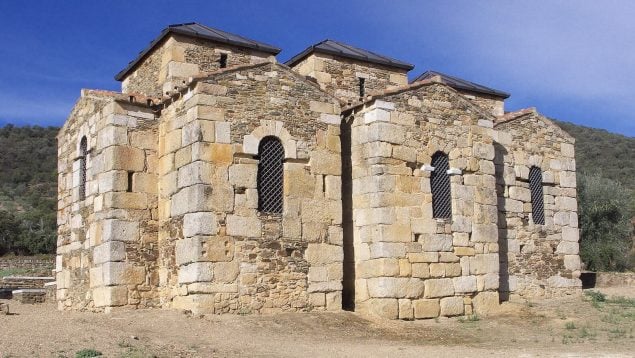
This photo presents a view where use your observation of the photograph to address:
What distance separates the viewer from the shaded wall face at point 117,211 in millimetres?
14227

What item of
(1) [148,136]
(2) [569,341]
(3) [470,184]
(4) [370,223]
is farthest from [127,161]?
(2) [569,341]

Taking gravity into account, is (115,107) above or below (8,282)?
above

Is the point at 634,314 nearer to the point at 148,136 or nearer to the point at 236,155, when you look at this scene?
the point at 236,155

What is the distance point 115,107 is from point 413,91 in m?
5.81

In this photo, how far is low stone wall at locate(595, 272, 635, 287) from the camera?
70.7 ft

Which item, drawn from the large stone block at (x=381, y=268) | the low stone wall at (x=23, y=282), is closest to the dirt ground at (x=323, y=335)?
the large stone block at (x=381, y=268)

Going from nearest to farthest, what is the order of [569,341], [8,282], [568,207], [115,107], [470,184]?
[569,341] < [115,107] < [470,184] < [568,207] < [8,282]

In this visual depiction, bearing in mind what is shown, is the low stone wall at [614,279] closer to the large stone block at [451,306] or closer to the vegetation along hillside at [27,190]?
the large stone block at [451,306]

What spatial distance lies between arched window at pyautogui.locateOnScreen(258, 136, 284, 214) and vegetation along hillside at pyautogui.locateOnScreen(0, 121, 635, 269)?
54.2 ft

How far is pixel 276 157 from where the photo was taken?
46.4 feet

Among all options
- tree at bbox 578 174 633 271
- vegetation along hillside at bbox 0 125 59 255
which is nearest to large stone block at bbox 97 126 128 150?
tree at bbox 578 174 633 271

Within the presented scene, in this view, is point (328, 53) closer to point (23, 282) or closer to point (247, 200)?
point (247, 200)

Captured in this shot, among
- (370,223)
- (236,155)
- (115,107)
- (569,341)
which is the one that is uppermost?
(115,107)

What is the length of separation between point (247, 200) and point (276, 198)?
664mm
